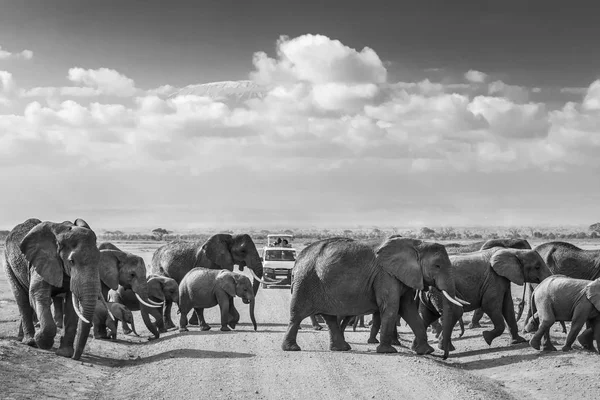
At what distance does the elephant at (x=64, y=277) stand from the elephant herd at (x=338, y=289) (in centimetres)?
2

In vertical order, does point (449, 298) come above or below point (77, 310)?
above

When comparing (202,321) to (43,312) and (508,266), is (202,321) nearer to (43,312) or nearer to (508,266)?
(43,312)

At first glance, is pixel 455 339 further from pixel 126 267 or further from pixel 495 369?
pixel 126 267

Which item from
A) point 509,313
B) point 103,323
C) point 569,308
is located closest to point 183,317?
point 103,323

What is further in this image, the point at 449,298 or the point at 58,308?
the point at 58,308

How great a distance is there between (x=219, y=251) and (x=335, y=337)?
10148 millimetres

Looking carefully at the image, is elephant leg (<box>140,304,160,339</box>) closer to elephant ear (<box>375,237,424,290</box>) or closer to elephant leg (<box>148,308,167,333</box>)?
elephant leg (<box>148,308,167,333</box>)

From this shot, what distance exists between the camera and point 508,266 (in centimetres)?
2028

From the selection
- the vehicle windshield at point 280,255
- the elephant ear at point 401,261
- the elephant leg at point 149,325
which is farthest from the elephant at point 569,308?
the vehicle windshield at point 280,255

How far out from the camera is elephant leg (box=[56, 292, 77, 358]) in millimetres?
16734

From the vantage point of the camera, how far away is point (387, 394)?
43.5 feet

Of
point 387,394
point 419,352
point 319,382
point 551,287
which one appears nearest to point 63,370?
point 319,382

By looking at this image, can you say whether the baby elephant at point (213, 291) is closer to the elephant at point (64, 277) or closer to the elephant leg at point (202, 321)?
the elephant leg at point (202, 321)

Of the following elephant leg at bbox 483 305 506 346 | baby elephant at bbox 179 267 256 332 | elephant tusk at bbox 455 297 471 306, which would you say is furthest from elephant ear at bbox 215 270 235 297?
elephant leg at bbox 483 305 506 346
